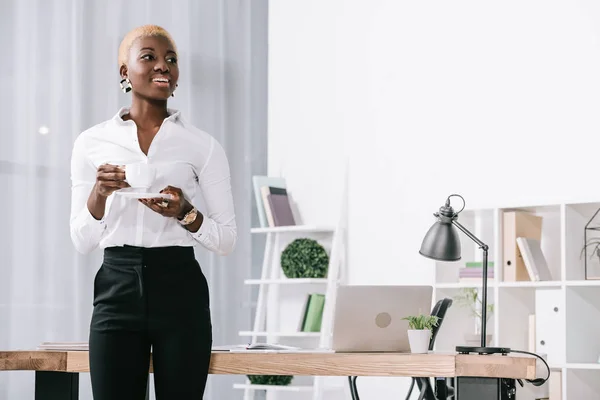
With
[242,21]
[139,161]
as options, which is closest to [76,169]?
[139,161]

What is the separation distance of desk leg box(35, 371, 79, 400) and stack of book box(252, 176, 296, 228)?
10.5 feet

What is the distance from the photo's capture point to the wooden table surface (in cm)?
193

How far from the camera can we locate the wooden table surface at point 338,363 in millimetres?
1932

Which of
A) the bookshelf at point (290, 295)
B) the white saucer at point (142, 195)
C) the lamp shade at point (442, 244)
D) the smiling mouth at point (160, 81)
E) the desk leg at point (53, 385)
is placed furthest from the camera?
the bookshelf at point (290, 295)

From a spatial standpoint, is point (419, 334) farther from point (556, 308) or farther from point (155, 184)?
point (556, 308)

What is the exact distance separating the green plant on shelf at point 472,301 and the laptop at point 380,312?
202 centimetres

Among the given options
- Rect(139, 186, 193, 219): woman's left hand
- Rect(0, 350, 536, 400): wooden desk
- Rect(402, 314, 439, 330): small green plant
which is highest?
Rect(139, 186, 193, 219): woman's left hand

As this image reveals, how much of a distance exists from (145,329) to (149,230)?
0.22 metres

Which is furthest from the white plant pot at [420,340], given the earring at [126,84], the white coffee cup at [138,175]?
the earring at [126,84]

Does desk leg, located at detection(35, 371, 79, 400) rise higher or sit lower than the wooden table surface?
lower

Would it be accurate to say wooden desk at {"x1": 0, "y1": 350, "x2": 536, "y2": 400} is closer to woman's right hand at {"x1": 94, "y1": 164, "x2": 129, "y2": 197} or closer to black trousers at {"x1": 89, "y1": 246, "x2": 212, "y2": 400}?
black trousers at {"x1": 89, "y1": 246, "x2": 212, "y2": 400}

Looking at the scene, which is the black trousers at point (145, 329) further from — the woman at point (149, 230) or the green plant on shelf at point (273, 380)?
the green plant on shelf at point (273, 380)

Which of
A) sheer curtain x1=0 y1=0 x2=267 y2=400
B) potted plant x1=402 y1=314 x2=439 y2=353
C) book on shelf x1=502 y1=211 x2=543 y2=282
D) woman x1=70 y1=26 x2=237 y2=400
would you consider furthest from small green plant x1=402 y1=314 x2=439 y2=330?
sheer curtain x1=0 y1=0 x2=267 y2=400

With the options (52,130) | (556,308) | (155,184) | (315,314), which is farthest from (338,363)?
(315,314)
